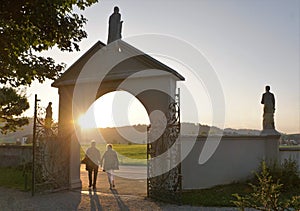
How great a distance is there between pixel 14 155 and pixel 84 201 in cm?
1256

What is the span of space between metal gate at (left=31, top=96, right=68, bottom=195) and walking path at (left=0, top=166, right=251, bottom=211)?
51 centimetres

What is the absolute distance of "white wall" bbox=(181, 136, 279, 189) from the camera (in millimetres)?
12141

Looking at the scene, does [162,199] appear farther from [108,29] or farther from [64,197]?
[108,29]

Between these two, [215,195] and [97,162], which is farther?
[97,162]

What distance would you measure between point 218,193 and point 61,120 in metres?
6.24

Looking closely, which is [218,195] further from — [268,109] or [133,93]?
[133,93]

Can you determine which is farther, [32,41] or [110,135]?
[110,135]

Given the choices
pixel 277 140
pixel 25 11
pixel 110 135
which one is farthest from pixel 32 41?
pixel 110 135

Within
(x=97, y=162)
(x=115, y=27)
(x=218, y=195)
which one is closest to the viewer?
(x=218, y=195)

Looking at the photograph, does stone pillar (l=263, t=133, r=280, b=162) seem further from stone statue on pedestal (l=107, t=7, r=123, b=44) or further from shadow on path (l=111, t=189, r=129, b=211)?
stone statue on pedestal (l=107, t=7, r=123, b=44)

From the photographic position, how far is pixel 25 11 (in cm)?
753

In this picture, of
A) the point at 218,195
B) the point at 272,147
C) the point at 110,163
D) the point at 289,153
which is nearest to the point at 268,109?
the point at 272,147

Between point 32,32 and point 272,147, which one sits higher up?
point 32,32

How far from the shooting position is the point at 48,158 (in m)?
12.2
